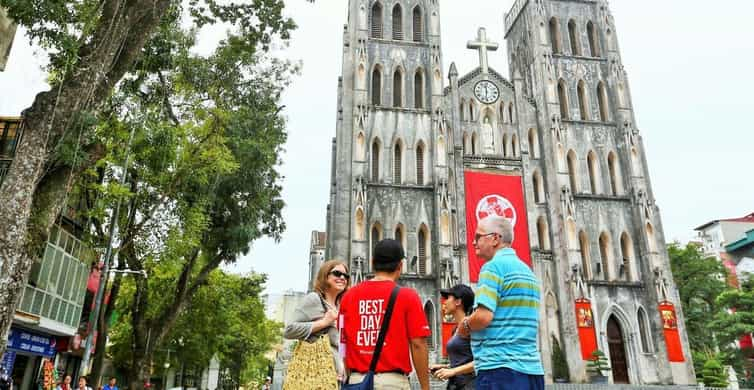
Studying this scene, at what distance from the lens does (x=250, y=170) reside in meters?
17.5

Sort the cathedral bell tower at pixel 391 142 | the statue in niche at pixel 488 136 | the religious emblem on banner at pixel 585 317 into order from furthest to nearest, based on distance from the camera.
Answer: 1. the statue in niche at pixel 488 136
2. the cathedral bell tower at pixel 391 142
3. the religious emblem on banner at pixel 585 317

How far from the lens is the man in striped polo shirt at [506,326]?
10.9ft

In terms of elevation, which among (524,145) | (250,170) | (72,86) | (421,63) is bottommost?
(72,86)

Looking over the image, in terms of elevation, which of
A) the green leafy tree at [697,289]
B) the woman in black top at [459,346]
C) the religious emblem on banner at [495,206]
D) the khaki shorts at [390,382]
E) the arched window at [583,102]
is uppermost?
the arched window at [583,102]

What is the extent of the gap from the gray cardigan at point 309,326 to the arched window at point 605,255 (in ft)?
80.0

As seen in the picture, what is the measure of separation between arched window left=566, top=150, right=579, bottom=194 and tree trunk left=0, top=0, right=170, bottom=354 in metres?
22.6

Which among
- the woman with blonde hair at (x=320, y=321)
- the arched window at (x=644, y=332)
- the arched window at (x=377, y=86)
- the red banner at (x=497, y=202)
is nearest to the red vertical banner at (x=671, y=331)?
the arched window at (x=644, y=332)

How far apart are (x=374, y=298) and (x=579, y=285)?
2275 cm

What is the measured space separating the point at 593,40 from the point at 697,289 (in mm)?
15414

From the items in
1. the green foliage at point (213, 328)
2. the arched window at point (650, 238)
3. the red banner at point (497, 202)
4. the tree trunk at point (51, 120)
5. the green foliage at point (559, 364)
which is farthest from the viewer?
the arched window at point (650, 238)

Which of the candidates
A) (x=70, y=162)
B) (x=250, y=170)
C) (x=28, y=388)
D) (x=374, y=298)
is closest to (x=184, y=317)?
(x=28, y=388)

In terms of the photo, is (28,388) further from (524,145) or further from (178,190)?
(524,145)

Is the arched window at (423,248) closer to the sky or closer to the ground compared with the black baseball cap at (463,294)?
closer to the sky

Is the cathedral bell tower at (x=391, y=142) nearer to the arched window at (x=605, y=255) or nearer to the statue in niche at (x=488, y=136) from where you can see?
the statue in niche at (x=488, y=136)
